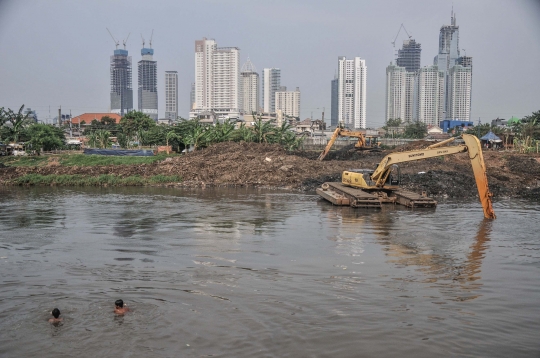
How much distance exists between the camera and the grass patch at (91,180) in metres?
38.1

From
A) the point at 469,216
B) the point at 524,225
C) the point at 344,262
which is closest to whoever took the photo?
the point at 344,262

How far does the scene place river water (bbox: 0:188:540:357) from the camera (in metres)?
9.03

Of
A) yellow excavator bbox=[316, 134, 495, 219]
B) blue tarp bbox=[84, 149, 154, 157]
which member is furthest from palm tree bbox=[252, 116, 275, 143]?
yellow excavator bbox=[316, 134, 495, 219]

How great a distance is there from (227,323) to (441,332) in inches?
151

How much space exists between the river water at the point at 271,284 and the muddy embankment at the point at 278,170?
35.9 ft

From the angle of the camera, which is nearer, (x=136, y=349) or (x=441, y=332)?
(x=136, y=349)

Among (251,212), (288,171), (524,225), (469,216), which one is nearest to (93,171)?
(288,171)

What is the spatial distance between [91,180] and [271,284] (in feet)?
94.7

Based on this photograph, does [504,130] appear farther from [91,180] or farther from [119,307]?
[119,307]

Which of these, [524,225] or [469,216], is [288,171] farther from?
[524,225]

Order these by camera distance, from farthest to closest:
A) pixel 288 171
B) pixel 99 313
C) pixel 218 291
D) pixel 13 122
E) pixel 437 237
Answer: pixel 13 122 < pixel 288 171 < pixel 437 237 < pixel 218 291 < pixel 99 313

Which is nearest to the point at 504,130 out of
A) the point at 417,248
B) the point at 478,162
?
the point at 478,162

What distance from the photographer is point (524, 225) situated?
20.8m

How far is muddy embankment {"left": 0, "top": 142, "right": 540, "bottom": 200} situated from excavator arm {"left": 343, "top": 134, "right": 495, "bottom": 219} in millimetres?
6500
